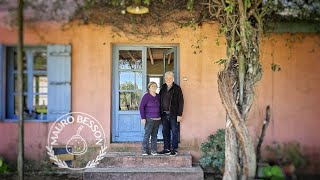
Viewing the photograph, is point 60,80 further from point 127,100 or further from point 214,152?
point 214,152

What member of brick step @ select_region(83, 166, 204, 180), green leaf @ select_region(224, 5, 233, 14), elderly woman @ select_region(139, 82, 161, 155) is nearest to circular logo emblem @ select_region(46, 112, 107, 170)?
brick step @ select_region(83, 166, 204, 180)

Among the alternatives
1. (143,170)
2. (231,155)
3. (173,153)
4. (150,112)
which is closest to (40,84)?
(150,112)

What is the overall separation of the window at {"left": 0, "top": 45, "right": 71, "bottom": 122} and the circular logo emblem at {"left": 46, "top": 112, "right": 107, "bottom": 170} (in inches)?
9.9

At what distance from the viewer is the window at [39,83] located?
8.11 meters

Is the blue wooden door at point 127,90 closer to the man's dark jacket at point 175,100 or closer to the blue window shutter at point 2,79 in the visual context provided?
the man's dark jacket at point 175,100

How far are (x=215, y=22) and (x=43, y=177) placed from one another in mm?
4862

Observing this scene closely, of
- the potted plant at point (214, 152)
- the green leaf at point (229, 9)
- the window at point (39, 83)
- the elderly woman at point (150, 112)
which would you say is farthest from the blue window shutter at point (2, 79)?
the green leaf at point (229, 9)

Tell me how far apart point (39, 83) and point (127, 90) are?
195 cm

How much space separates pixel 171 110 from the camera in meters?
7.65

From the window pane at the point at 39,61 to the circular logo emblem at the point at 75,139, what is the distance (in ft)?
3.97

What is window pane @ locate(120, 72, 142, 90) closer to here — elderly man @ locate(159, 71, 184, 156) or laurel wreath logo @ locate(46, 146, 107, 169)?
elderly man @ locate(159, 71, 184, 156)

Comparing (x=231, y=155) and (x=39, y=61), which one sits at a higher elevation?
(x=39, y=61)

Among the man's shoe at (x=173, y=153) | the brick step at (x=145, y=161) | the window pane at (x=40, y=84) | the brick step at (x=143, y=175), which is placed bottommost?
the brick step at (x=143, y=175)

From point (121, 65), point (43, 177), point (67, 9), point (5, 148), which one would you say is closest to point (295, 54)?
point (121, 65)
